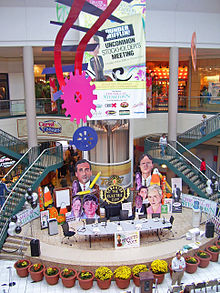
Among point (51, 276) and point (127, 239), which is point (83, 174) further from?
point (51, 276)

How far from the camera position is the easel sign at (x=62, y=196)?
15.3 m

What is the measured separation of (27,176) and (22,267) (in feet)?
17.1

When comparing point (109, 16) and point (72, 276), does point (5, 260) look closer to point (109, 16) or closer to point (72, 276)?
point (72, 276)

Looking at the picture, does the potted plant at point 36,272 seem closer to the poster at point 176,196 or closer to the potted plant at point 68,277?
the potted plant at point 68,277

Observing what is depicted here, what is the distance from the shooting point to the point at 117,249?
42.1 ft

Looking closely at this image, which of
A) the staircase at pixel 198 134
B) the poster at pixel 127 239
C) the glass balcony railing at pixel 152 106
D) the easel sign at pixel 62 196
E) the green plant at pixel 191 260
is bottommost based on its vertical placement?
the green plant at pixel 191 260

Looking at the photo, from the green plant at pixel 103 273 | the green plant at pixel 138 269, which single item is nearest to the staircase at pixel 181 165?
the green plant at pixel 138 269

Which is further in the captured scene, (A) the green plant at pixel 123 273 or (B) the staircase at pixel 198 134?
(B) the staircase at pixel 198 134

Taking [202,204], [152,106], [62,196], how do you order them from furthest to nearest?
[152,106]
[202,204]
[62,196]

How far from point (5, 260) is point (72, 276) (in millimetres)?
3118

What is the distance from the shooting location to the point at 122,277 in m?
10.8

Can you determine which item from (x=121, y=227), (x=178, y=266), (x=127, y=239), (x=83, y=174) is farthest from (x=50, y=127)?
(x=178, y=266)

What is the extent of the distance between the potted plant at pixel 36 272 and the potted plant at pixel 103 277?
6.56 ft

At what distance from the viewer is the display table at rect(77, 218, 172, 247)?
41.9ft
